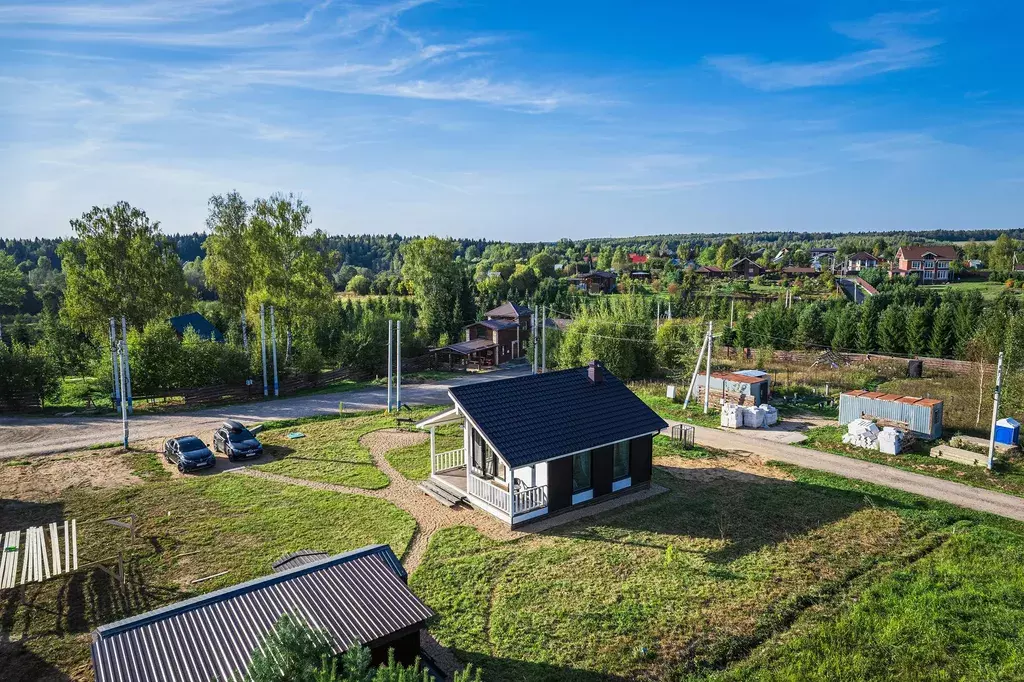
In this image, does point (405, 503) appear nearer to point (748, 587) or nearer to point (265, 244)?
point (748, 587)

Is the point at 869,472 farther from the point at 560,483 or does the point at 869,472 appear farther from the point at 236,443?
the point at 236,443

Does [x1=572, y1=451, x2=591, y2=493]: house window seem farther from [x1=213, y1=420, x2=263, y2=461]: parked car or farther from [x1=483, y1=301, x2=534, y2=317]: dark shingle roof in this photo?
[x1=483, y1=301, x2=534, y2=317]: dark shingle roof

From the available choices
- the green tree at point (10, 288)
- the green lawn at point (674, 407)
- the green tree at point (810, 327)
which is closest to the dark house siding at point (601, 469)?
the green lawn at point (674, 407)

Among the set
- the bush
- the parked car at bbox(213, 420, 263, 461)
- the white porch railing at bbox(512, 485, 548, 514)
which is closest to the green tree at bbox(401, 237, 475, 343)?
the bush

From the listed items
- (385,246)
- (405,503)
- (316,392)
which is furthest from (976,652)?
(385,246)

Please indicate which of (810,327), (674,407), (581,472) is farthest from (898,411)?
(810,327)
